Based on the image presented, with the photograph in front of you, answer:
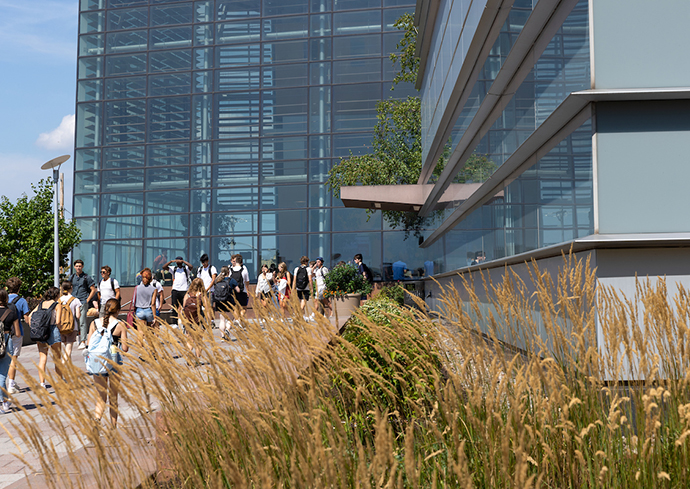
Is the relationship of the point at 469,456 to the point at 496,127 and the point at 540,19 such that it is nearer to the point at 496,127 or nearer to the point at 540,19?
the point at 540,19

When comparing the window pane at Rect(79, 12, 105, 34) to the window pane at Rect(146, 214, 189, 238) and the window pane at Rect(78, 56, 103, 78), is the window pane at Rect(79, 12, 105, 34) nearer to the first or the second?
the window pane at Rect(78, 56, 103, 78)

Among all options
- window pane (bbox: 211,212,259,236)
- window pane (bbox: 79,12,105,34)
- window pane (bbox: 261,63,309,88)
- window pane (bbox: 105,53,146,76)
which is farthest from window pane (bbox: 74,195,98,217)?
window pane (bbox: 261,63,309,88)

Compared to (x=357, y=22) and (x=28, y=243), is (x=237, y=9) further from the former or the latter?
→ (x=28, y=243)

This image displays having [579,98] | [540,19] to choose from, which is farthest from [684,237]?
[540,19]

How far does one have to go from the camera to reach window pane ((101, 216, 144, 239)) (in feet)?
104

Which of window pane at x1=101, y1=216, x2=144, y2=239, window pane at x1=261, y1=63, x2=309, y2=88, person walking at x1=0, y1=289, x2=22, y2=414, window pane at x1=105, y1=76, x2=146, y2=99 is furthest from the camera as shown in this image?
window pane at x1=105, y1=76, x2=146, y2=99

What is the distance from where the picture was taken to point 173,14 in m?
32.6

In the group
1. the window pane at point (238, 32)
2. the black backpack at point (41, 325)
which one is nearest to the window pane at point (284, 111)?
A: the window pane at point (238, 32)

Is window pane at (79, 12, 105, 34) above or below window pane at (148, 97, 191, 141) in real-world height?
above

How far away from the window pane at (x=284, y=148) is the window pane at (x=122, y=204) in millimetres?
6843

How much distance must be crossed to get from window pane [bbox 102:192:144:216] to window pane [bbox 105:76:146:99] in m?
5.23

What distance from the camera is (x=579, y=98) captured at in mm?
5184

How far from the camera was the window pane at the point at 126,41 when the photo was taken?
32.7m

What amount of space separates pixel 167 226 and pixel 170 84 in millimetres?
7381
